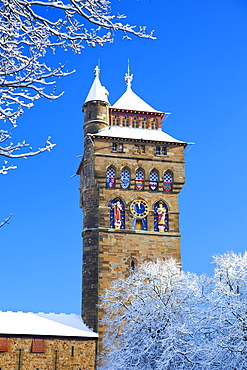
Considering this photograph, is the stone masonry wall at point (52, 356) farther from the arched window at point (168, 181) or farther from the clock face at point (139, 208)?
the arched window at point (168, 181)

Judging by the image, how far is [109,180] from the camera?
41156 mm

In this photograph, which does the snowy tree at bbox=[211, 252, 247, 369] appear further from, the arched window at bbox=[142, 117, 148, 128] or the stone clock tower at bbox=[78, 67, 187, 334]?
the arched window at bbox=[142, 117, 148, 128]

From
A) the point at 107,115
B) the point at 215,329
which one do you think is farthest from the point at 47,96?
the point at 107,115

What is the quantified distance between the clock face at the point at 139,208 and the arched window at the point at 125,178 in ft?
4.53

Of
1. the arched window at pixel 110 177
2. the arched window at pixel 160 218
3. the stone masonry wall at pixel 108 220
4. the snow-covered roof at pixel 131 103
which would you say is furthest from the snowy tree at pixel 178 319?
the snow-covered roof at pixel 131 103

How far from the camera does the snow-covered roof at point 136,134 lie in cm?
4191

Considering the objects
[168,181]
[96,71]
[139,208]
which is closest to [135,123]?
[168,181]

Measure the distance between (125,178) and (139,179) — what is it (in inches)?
41.1

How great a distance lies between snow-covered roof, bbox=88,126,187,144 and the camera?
41.9 meters

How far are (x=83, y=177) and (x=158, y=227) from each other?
7.08m

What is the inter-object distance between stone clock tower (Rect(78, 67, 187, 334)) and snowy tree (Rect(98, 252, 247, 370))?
4.67 feet

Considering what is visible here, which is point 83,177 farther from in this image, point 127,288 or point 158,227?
point 127,288

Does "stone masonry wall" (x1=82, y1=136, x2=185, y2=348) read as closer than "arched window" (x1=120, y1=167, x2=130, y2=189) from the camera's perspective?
Yes

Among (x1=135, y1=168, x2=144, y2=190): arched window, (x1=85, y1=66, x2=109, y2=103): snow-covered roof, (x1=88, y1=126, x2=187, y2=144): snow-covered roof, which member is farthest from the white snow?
(x1=135, y1=168, x2=144, y2=190): arched window
